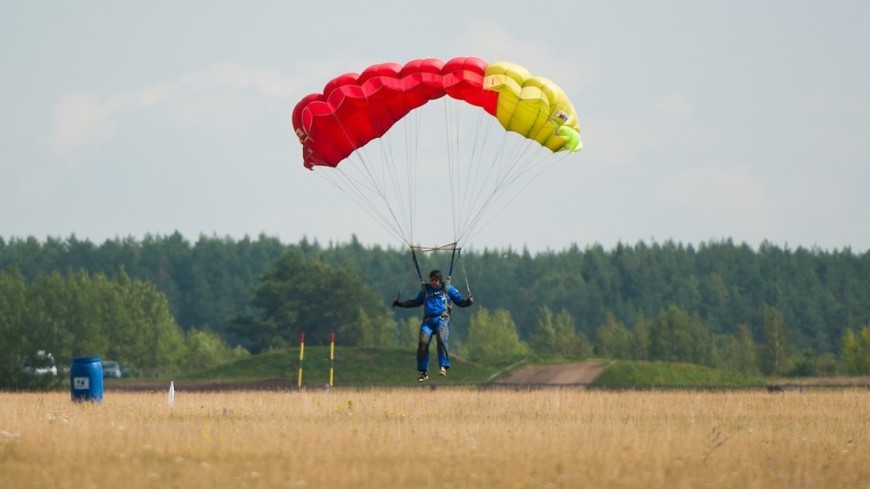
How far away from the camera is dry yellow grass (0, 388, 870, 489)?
13906 mm

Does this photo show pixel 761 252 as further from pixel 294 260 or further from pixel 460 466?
pixel 460 466

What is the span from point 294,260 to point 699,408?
77.4 metres

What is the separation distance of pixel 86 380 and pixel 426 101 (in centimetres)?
855

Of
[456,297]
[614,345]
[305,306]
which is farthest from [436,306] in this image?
[614,345]

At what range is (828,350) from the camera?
15488 centimetres

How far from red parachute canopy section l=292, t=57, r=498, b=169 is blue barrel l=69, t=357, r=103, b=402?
6.28 meters

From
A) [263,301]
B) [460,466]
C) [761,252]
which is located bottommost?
[460,466]

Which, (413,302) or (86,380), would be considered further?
(86,380)

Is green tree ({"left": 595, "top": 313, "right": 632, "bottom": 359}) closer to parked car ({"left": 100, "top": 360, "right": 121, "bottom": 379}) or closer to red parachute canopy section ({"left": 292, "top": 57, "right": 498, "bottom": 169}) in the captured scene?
parked car ({"left": 100, "top": 360, "right": 121, "bottom": 379})

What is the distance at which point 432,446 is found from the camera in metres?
16.4

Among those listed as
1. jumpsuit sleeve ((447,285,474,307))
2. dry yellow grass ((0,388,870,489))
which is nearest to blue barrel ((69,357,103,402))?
dry yellow grass ((0,388,870,489))

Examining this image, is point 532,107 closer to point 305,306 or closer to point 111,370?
point 111,370

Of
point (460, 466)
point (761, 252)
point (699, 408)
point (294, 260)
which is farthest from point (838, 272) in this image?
point (460, 466)

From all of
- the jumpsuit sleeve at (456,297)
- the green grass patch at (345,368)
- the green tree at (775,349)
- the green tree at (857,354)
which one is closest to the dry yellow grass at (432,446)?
the jumpsuit sleeve at (456,297)
